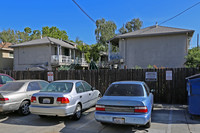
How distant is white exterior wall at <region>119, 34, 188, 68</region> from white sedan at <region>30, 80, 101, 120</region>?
12.8m

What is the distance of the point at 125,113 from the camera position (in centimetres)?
439

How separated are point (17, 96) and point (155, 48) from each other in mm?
14829

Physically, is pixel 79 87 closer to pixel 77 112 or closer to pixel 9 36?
pixel 77 112

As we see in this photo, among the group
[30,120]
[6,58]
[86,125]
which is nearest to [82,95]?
[86,125]

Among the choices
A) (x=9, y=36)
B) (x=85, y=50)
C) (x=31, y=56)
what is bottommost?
(x=31, y=56)

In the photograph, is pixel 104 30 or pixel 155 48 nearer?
pixel 155 48

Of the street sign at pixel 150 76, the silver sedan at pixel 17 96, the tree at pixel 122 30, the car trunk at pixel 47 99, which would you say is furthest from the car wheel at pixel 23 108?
the tree at pixel 122 30

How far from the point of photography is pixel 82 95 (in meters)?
6.23

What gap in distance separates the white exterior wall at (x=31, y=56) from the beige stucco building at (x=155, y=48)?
33.4ft

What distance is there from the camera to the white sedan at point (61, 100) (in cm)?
531

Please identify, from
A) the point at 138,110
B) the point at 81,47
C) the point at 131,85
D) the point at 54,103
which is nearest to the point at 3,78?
the point at 54,103

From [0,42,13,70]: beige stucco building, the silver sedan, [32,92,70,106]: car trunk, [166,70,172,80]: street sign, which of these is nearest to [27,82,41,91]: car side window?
the silver sedan

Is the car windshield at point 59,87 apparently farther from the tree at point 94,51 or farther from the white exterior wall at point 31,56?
the tree at point 94,51

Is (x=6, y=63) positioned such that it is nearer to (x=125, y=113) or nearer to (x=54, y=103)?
(x=54, y=103)
